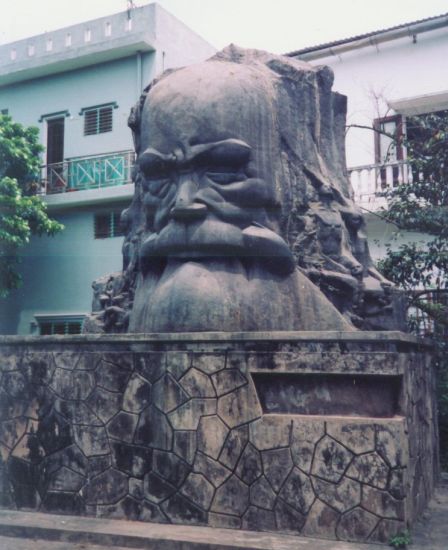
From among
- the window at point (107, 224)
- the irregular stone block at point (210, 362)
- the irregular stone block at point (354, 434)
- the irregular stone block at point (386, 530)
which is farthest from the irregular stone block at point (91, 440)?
the window at point (107, 224)

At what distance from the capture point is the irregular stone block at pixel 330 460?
532 cm

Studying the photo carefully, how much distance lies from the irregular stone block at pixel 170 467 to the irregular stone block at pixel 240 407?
1.69 feet

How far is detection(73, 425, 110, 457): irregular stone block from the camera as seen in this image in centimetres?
602

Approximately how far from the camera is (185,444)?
5734 mm

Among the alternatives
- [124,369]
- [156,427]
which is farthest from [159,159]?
[156,427]

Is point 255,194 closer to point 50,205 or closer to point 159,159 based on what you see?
point 159,159

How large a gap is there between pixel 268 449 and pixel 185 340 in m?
1.13

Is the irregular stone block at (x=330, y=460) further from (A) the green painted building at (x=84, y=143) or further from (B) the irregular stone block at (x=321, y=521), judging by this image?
(A) the green painted building at (x=84, y=143)

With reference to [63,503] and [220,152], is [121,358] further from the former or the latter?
[220,152]

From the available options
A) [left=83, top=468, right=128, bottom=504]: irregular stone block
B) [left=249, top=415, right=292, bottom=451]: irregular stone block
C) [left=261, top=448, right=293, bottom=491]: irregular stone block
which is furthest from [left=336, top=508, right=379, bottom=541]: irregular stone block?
[left=83, top=468, right=128, bottom=504]: irregular stone block

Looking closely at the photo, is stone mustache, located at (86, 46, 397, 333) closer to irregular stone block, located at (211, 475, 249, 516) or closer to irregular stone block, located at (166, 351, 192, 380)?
irregular stone block, located at (166, 351, 192, 380)

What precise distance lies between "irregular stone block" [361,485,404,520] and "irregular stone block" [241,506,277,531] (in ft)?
2.40

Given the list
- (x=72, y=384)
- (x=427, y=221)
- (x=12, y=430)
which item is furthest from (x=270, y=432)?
(x=427, y=221)

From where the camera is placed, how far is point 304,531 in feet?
17.4
